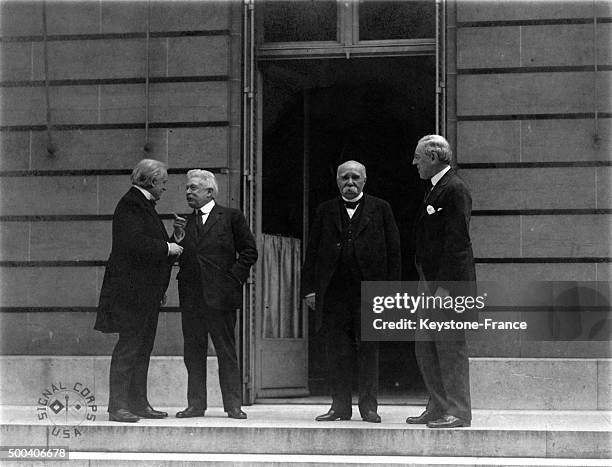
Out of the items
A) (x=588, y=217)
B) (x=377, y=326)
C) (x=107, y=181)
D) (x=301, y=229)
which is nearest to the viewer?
(x=377, y=326)

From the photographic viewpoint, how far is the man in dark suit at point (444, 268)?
345 inches

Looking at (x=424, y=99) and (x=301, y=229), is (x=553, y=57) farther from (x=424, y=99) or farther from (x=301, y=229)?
(x=301, y=229)

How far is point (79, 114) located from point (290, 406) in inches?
138

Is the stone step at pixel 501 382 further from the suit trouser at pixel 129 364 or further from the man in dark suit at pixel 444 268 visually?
the man in dark suit at pixel 444 268

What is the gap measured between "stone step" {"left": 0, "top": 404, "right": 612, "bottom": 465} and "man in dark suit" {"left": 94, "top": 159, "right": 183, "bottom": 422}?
0.34 m

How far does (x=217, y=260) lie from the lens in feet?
31.5

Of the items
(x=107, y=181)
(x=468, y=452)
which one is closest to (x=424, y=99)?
(x=107, y=181)

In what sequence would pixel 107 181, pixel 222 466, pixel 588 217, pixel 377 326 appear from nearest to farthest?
pixel 222 466, pixel 377 326, pixel 588 217, pixel 107 181

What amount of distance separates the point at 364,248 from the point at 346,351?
84cm

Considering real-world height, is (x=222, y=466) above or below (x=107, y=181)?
below

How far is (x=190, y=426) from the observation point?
28.9ft

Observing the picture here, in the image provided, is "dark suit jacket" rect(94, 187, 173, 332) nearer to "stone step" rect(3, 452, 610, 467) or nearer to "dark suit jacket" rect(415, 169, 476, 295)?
"stone step" rect(3, 452, 610, 467)

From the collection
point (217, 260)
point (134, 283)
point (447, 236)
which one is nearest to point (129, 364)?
point (134, 283)

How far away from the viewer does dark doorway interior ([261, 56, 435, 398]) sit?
11891mm
